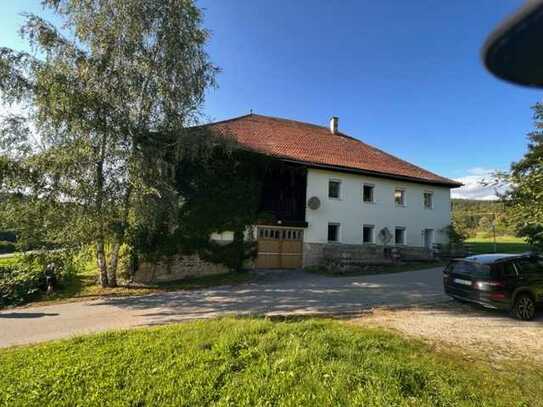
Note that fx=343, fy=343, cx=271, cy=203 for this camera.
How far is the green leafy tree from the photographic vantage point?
11750mm

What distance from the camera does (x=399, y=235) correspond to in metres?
22.6

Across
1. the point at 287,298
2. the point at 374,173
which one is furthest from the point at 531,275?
the point at 374,173

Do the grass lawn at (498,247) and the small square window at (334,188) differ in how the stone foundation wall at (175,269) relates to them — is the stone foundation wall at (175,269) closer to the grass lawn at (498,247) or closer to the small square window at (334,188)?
the small square window at (334,188)

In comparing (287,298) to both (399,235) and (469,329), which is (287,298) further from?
(399,235)

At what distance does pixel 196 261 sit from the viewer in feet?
53.6

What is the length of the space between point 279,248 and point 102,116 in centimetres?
1059

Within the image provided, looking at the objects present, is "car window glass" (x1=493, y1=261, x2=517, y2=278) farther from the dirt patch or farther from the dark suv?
the dirt patch

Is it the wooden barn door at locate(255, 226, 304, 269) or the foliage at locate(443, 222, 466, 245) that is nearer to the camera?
the wooden barn door at locate(255, 226, 304, 269)

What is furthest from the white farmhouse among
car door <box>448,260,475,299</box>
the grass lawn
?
car door <box>448,260,475,299</box>

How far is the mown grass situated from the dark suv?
156 inches

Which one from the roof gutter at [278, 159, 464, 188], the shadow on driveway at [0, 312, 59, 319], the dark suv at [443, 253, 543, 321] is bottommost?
the shadow on driveway at [0, 312, 59, 319]

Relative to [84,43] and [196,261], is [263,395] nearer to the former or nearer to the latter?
[196,261]

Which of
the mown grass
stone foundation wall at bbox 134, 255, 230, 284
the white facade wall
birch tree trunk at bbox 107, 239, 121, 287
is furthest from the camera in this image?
the white facade wall

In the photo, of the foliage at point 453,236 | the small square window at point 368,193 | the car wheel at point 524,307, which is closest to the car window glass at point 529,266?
the car wheel at point 524,307
